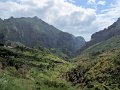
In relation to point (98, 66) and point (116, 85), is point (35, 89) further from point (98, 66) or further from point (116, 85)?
point (98, 66)

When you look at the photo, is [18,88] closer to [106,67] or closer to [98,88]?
[98,88]

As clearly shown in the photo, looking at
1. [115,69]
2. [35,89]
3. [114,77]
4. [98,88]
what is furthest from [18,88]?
[115,69]

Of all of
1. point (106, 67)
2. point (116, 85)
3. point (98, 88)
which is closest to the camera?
point (98, 88)

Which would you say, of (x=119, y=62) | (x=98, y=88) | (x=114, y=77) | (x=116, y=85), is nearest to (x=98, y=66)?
(x=119, y=62)

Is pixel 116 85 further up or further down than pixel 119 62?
further down

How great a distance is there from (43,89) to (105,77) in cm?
7418

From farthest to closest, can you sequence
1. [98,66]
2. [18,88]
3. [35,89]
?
[98,66], [35,89], [18,88]

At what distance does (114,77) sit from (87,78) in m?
11.9

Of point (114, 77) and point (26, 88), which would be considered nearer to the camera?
point (26, 88)

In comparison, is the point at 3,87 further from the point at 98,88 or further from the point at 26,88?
the point at 98,88

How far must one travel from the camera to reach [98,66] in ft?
389

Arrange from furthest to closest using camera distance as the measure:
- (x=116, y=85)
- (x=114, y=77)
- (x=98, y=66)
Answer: (x=98, y=66) → (x=114, y=77) → (x=116, y=85)

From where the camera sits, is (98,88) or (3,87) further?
(98,88)

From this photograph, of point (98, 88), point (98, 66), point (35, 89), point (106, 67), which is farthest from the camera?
point (98, 66)
